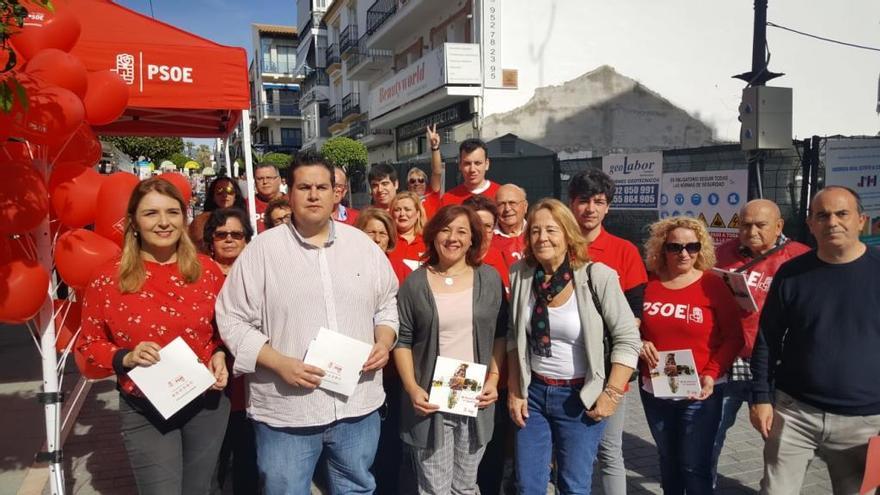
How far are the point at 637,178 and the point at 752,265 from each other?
16.1ft

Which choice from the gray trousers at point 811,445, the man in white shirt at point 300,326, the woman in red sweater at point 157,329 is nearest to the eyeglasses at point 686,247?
the gray trousers at point 811,445

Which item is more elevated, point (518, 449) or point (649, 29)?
point (649, 29)

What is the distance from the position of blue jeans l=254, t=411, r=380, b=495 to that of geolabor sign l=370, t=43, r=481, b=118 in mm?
15159

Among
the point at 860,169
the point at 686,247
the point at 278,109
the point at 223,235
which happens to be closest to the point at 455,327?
the point at 686,247

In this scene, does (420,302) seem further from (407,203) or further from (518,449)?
(407,203)

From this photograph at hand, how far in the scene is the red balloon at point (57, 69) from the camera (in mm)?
3066

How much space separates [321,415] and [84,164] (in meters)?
2.51

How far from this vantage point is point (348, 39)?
102 feet

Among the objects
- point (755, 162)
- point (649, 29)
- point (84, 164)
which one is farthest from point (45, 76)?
point (649, 29)

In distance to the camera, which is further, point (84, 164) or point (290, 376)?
point (84, 164)

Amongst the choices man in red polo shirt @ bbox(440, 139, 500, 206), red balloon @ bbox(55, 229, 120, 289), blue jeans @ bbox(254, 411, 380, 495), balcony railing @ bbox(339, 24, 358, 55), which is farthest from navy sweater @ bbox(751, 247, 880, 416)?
balcony railing @ bbox(339, 24, 358, 55)

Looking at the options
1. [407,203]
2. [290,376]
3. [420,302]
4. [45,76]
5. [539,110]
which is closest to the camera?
[290,376]

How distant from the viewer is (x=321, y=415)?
251 centimetres

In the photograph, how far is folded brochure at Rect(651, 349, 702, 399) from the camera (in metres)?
2.96
